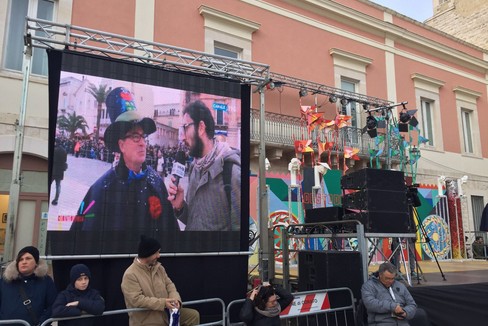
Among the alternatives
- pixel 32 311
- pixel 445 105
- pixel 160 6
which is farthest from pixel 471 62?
pixel 32 311

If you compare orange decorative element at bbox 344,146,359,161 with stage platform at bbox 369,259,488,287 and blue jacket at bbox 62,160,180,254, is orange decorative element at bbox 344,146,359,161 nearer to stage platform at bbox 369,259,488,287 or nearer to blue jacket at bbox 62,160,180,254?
stage platform at bbox 369,259,488,287

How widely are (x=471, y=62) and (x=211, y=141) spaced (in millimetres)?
16345

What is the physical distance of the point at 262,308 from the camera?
12.5 ft

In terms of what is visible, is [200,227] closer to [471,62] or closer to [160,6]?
[160,6]

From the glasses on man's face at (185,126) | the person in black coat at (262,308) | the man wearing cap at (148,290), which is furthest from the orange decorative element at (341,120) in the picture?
the man wearing cap at (148,290)

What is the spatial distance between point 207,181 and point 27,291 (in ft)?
8.08

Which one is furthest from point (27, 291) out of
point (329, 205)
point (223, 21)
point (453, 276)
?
point (329, 205)

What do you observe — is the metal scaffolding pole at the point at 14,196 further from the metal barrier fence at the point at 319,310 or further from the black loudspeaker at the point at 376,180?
the black loudspeaker at the point at 376,180

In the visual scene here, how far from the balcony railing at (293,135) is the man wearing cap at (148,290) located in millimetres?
7745

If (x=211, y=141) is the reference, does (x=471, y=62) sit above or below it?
above

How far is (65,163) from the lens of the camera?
14.7ft

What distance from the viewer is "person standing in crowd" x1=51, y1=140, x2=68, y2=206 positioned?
4.40 meters

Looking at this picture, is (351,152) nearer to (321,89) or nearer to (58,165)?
(321,89)

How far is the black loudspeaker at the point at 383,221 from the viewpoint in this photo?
5.37 metres
